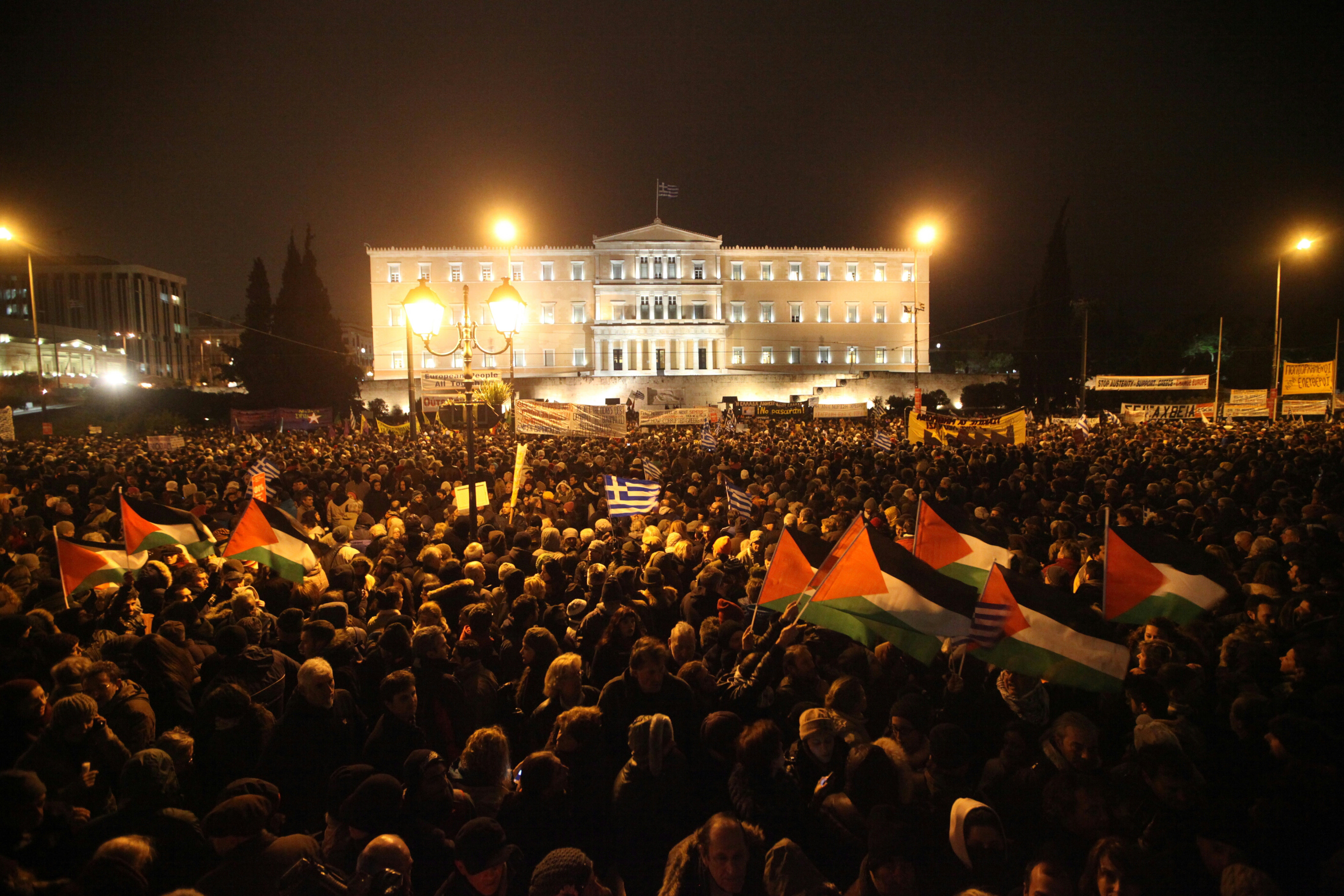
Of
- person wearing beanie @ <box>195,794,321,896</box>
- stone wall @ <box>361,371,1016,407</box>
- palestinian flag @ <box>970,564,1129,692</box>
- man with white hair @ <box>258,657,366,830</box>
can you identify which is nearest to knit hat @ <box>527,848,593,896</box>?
person wearing beanie @ <box>195,794,321,896</box>

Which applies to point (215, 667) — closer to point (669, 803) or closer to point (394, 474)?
point (669, 803)

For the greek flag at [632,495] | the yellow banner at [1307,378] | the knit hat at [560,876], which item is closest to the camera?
the knit hat at [560,876]

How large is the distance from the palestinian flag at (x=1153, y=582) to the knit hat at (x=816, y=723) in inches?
102

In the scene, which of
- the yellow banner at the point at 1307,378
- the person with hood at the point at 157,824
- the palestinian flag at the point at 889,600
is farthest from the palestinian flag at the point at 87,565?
the yellow banner at the point at 1307,378

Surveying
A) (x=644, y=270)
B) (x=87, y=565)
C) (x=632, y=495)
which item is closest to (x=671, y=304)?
(x=644, y=270)

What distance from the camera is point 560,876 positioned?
2.33m

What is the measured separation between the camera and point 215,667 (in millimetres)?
3932

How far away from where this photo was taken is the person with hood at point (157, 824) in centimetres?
246

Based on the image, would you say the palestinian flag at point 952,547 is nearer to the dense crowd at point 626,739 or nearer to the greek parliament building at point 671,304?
the dense crowd at point 626,739

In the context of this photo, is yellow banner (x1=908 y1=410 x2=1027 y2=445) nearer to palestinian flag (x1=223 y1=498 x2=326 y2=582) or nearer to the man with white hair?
palestinian flag (x1=223 y1=498 x2=326 y2=582)

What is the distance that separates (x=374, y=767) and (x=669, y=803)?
1.31m

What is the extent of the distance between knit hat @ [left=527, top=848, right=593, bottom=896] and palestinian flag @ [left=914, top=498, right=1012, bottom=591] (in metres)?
3.88

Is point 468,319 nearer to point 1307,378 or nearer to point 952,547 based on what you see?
point 952,547

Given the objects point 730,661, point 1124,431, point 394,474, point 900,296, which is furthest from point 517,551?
point 900,296
